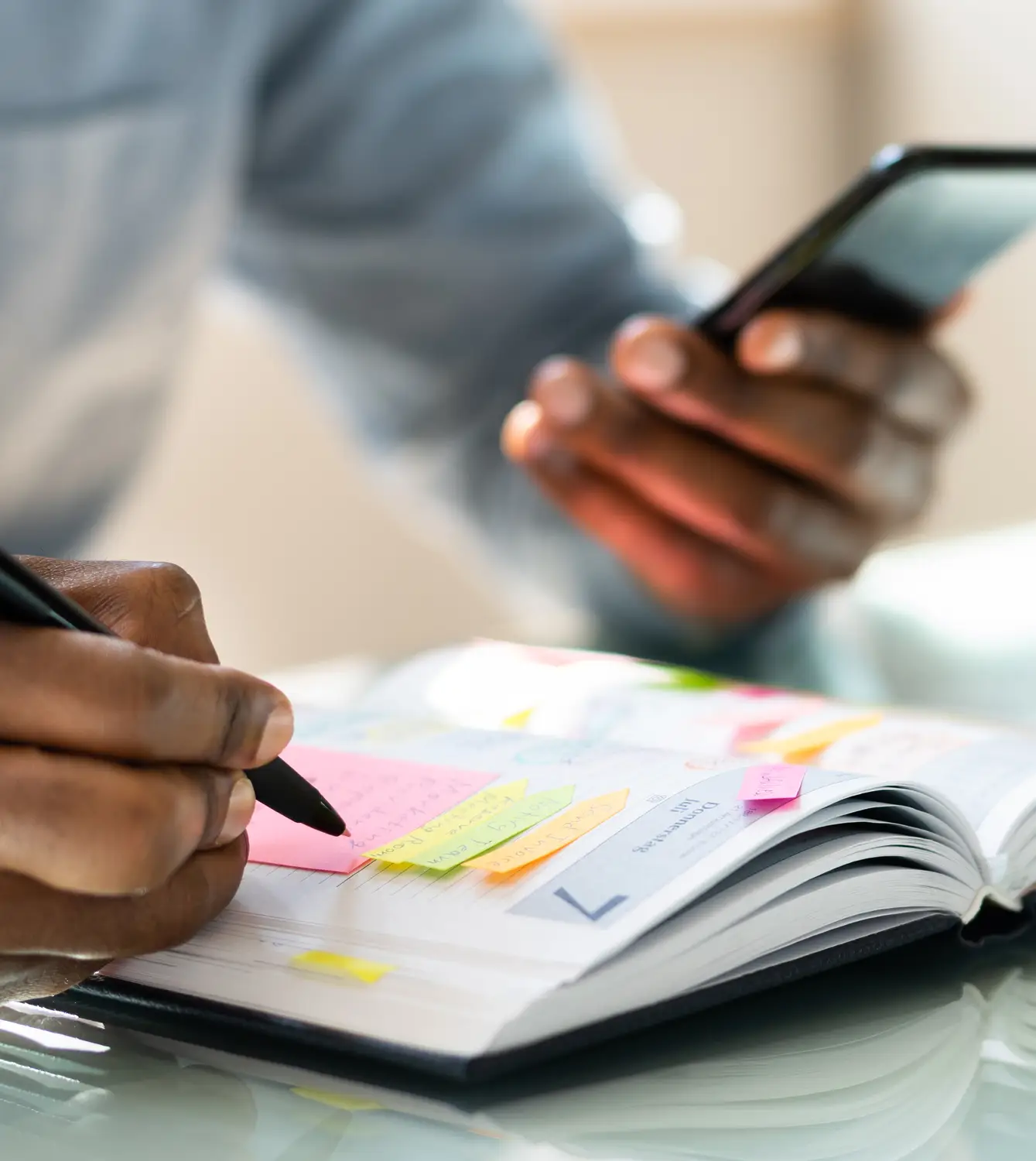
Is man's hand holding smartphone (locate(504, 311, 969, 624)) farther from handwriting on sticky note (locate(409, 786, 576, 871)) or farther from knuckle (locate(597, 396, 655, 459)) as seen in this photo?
handwriting on sticky note (locate(409, 786, 576, 871))

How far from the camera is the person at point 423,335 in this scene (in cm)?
68

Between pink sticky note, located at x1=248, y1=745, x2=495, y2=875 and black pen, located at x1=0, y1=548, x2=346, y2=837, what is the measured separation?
0.9 inches

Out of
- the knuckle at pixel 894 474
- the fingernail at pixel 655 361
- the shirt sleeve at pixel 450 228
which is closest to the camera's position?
the fingernail at pixel 655 361

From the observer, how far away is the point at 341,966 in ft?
1.01

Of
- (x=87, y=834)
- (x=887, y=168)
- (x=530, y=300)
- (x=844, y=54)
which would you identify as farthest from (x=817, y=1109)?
(x=844, y=54)

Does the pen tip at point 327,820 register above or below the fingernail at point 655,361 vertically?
below

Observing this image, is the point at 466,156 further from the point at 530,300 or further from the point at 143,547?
the point at 143,547

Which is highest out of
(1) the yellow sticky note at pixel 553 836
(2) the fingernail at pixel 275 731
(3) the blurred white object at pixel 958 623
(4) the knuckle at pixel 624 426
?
(4) the knuckle at pixel 624 426

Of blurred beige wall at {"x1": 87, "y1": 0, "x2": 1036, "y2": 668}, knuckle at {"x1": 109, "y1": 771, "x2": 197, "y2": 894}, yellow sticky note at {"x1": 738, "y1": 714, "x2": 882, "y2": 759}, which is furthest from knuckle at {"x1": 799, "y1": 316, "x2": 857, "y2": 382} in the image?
blurred beige wall at {"x1": 87, "y1": 0, "x2": 1036, "y2": 668}

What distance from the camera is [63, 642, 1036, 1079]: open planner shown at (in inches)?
11.5

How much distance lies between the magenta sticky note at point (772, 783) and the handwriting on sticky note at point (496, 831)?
0.16ft

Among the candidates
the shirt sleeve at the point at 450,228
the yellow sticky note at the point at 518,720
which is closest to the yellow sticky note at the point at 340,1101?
the yellow sticky note at the point at 518,720

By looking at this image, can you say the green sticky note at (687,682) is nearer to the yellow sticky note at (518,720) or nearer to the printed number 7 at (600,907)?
the yellow sticky note at (518,720)

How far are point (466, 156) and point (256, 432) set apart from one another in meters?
0.68
